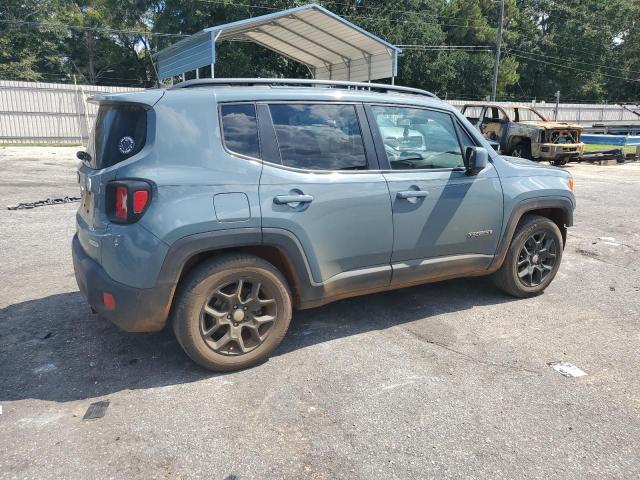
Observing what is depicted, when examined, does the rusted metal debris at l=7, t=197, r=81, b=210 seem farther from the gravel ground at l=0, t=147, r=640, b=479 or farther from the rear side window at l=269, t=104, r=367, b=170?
the rear side window at l=269, t=104, r=367, b=170

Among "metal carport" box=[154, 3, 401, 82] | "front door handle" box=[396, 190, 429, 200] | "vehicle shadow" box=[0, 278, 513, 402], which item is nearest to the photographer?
"vehicle shadow" box=[0, 278, 513, 402]

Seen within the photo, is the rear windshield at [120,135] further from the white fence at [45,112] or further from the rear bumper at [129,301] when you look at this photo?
the white fence at [45,112]

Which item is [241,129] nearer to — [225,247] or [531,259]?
[225,247]

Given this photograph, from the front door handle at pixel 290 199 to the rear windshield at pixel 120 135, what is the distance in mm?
905

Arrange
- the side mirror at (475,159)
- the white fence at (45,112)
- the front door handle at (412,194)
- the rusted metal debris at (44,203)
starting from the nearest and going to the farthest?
the front door handle at (412,194), the side mirror at (475,159), the rusted metal debris at (44,203), the white fence at (45,112)

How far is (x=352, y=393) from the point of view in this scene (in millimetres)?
3297

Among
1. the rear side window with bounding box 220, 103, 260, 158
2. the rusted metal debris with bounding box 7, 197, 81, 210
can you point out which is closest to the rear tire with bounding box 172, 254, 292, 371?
the rear side window with bounding box 220, 103, 260, 158

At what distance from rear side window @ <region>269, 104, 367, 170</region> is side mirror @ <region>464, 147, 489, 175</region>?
36.9 inches

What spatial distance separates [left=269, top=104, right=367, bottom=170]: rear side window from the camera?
142 inches

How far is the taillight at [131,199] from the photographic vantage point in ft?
10.2

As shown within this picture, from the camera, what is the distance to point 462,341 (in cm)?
406

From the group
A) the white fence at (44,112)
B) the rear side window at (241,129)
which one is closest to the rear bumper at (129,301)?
the rear side window at (241,129)

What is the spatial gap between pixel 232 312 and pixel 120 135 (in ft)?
4.41

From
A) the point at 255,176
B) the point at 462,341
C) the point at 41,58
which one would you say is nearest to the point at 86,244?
the point at 255,176
